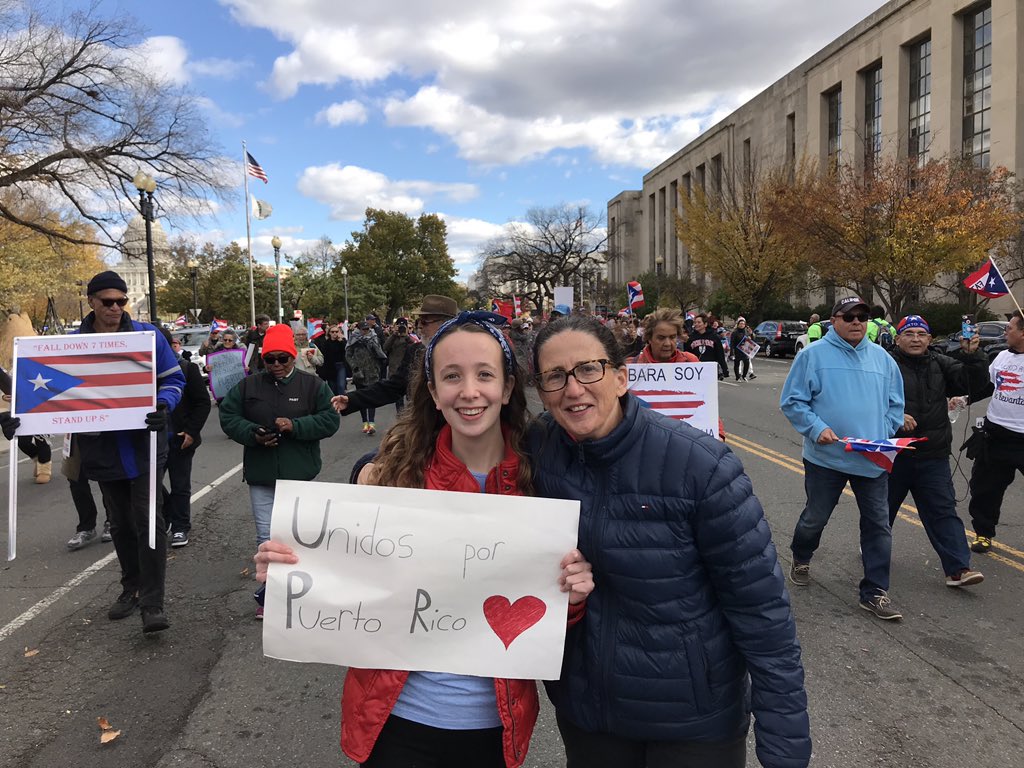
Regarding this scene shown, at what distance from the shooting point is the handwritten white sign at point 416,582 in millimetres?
1761

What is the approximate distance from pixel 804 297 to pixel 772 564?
52312 mm

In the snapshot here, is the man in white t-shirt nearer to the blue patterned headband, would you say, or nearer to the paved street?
the paved street

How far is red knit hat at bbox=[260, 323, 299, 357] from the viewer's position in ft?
14.7

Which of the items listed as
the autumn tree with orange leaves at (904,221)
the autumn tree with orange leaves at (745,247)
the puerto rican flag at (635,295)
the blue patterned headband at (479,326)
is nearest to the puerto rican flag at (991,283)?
the blue patterned headband at (479,326)

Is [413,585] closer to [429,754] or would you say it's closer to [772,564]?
[429,754]

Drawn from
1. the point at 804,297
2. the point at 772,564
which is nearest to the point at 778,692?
the point at 772,564

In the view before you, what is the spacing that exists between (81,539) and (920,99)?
49036mm

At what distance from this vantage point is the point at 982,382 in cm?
499

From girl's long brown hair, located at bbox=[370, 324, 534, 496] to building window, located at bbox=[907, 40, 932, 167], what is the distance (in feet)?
149

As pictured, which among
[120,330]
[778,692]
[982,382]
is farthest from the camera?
[982,382]

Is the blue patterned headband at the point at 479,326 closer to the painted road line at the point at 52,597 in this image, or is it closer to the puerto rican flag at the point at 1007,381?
the painted road line at the point at 52,597

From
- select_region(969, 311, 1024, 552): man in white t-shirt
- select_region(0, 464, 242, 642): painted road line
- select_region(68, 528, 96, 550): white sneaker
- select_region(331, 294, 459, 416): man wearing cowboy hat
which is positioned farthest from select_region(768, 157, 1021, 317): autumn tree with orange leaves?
select_region(0, 464, 242, 642): painted road line

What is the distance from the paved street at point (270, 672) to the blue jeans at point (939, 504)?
26cm

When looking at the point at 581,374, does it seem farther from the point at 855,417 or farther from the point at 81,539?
the point at 81,539
